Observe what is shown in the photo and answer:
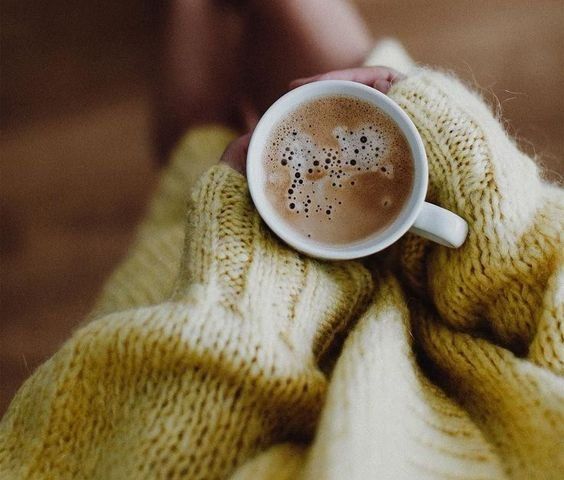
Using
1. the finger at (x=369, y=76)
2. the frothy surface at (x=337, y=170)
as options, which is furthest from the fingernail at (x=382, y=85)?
the frothy surface at (x=337, y=170)

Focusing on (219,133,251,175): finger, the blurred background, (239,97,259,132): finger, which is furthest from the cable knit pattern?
the blurred background

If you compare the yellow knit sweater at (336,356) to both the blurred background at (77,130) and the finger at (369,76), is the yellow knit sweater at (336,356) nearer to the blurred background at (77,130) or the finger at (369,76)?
the finger at (369,76)

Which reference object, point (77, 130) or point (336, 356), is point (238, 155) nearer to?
point (336, 356)

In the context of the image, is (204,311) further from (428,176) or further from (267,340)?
(428,176)

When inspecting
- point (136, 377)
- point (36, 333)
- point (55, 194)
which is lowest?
point (36, 333)

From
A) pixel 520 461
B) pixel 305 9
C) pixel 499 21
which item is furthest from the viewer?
pixel 499 21

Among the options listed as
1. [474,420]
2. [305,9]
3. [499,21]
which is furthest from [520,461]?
[499,21]

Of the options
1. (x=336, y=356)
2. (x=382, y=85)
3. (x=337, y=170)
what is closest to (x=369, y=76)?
(x=382, y=85)
